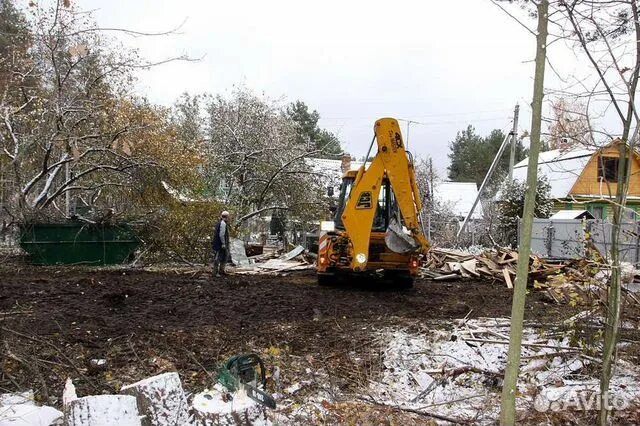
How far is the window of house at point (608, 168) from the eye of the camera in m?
3.90

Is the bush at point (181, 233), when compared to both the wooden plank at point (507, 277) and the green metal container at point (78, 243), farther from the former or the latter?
the wooden plank at point (507, 277)

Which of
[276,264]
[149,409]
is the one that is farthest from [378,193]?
[149,409]

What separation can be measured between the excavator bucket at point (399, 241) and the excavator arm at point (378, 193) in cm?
3

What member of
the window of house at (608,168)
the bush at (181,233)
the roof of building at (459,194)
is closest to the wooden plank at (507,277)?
the bush at (181,233)

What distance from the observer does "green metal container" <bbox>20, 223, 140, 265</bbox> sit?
46.1 feet

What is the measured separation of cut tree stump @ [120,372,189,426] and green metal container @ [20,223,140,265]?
39.6 feet

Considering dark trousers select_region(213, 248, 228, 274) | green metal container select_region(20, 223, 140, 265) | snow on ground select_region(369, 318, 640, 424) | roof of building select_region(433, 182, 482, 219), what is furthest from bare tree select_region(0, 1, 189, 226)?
roof of building select_region(433, 182, 482, 219)

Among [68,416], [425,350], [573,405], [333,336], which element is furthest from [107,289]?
[573,405]

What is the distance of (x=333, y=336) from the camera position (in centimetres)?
693

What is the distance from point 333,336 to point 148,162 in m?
9.80

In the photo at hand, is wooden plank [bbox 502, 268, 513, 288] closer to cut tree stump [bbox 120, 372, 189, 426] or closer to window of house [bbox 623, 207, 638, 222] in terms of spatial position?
window of house [bbox 623, 207, 638, 222]

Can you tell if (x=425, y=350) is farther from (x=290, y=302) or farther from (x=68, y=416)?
(x=68, y=416)

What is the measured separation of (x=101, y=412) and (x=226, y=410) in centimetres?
72

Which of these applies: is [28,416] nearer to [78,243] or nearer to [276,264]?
[78,243]
